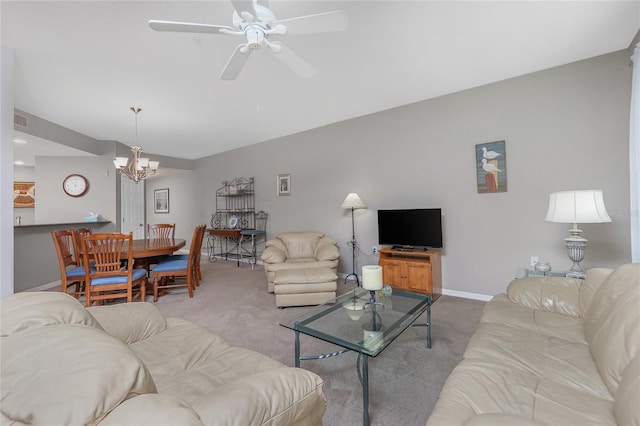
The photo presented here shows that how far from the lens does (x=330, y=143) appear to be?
15.7 ft

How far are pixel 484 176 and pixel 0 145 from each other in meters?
5.02

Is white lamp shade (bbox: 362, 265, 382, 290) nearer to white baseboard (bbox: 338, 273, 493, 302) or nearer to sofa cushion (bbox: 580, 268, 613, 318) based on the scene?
sofa cushion (bbox: 580, 268, 613, 318)

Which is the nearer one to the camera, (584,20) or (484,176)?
(584,20)

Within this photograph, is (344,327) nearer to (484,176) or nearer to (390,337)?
(390,337)

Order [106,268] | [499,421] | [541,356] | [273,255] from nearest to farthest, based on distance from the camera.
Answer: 1. [499,421]
2. [541,356]
3. [106,268]
4. [273,255]

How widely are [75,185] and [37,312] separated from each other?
5.70 metres

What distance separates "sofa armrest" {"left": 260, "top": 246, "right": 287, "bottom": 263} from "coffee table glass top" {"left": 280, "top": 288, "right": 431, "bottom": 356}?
1.56 metres

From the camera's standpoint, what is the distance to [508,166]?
3.23m

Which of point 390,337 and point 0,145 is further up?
point 0,145

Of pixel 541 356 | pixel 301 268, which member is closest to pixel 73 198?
pixel 301 268

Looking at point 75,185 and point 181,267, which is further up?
point 75,185

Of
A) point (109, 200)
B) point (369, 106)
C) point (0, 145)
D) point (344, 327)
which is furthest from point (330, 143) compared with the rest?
point (109, 200)

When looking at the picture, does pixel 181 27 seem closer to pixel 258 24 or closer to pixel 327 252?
pixel 258 24

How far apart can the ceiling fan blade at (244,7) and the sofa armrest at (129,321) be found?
1.90 meters
